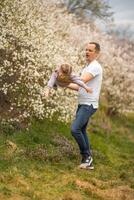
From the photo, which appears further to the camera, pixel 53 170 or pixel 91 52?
pixel 53 170

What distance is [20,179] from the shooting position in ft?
34.9

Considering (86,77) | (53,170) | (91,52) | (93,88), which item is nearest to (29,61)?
(91,52)

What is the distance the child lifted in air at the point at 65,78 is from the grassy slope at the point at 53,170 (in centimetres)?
186

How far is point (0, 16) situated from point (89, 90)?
5668mm

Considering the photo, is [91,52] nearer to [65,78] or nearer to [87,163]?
[65,78]

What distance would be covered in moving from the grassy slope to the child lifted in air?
1861 mm

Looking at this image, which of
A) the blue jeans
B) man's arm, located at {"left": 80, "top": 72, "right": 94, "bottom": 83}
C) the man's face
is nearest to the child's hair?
man's arm, located at {"left": 80, "top": 72, "right": 94, "bottom": 83}

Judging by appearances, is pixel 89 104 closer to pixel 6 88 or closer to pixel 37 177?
pixel 37 177

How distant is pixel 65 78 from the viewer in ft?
36.6

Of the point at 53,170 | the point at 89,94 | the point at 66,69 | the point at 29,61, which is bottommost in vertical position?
the point at 53,170

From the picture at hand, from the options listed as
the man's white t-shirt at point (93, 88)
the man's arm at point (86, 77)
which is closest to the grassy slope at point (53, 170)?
the man's white t-shirt at point (93, 88)

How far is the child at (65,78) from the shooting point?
Result: 11055 millimetres

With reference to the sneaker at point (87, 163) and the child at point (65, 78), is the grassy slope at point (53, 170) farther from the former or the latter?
the child at point (65, 78)

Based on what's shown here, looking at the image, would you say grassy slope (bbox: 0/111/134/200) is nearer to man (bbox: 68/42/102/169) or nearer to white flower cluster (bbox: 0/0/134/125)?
white flower cluster (bbox: 0/0/134/125)
